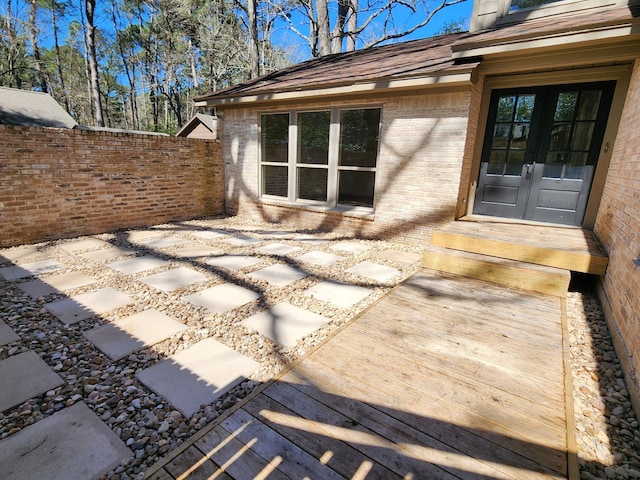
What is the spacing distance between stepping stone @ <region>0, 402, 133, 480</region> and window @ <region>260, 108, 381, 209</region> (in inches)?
192

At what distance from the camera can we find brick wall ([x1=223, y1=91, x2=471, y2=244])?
4633mm

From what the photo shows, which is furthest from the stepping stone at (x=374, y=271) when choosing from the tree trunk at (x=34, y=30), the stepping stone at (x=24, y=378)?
the tree trunk at (x=34, y=30)

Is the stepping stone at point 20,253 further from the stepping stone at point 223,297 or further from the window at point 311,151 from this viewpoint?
the window at point 311,151

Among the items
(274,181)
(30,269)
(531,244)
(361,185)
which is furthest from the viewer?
(361,185)

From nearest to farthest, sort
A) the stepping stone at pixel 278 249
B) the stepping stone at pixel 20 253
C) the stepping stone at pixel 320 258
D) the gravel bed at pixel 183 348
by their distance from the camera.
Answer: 1. the gravel bed at pixel 183 348
2. the stepping stone at pixel 20 253
3. the stepping stone at pixel 320 258
4. the stepping stone at pixel 278 249

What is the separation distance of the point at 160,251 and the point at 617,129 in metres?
6.13

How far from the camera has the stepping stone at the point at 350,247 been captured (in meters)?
5.07

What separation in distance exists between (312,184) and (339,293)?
3.60 m

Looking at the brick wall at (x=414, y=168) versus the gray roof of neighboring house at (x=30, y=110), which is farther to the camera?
the gray roof of neighboring house at (x=30, y=110)

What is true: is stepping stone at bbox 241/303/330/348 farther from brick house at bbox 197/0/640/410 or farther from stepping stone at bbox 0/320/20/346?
brick house at bbox 197/0/640/410

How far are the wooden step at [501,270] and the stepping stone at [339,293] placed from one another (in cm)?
104

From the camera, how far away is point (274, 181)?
22.8 feet

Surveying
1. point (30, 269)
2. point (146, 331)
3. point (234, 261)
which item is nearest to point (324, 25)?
point (234, 261)

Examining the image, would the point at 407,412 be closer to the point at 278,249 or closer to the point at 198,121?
the point at 278,249
